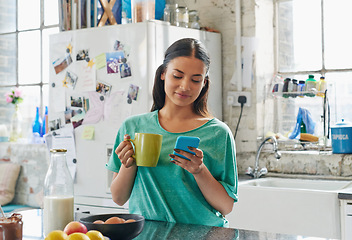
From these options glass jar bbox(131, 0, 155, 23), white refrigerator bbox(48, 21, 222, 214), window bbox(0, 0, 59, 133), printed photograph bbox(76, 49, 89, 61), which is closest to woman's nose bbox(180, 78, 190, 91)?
white refrigerator bbox(48, 21, 222, 214)

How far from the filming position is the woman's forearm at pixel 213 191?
5.08 feet

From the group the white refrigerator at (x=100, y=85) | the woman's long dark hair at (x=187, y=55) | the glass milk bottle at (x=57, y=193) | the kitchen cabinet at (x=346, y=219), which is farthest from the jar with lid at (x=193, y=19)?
the glass milk bottle at (x=57, y=193)

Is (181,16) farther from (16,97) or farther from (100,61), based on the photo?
(16,97)

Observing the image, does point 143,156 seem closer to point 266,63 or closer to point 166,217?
point 166,217

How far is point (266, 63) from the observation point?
11.6 feet

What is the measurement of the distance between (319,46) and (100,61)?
143 cm

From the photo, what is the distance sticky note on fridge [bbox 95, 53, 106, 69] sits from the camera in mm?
3209

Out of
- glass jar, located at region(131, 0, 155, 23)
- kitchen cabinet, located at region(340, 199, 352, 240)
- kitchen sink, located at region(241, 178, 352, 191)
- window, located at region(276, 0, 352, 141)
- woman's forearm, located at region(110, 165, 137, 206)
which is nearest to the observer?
woman's forearm, located at region(110, 165, 137, 206)

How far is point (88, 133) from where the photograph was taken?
3264mm

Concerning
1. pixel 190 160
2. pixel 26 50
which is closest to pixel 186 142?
pixel 190 160

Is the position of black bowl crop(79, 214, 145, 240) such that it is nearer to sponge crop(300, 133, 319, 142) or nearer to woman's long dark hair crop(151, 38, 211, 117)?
woman's long dark hair crop(151, 38, 211, 117)

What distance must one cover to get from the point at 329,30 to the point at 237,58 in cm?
62

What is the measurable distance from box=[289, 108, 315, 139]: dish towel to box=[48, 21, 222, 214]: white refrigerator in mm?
556

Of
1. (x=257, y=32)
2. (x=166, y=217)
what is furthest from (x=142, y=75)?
(x=166, y=217)
